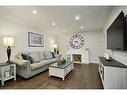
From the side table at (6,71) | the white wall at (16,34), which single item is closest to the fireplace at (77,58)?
the white wall at (16,34)

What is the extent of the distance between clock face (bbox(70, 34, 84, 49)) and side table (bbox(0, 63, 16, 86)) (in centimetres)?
447

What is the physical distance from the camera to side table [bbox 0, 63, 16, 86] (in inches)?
102

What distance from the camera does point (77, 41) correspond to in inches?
254

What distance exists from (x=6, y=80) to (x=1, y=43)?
4.19 ft

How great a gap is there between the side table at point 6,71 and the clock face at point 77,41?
176 inches

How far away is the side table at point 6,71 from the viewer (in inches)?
102

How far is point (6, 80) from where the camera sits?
280 centimetres

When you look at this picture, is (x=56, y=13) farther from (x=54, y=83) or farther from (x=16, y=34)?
(x=54, y=83)

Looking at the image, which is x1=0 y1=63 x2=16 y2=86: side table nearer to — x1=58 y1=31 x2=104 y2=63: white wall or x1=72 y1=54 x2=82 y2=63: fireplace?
x1=72 y1=54 x2=82 y2=63: fireplace

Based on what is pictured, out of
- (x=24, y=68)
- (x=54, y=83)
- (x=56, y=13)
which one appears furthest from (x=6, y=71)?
(x=56, y=13)

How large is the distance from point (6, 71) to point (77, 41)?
15.6ft

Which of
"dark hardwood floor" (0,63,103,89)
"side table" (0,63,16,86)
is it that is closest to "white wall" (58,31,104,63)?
"dark hardwood floor" (0,63,103,89)
